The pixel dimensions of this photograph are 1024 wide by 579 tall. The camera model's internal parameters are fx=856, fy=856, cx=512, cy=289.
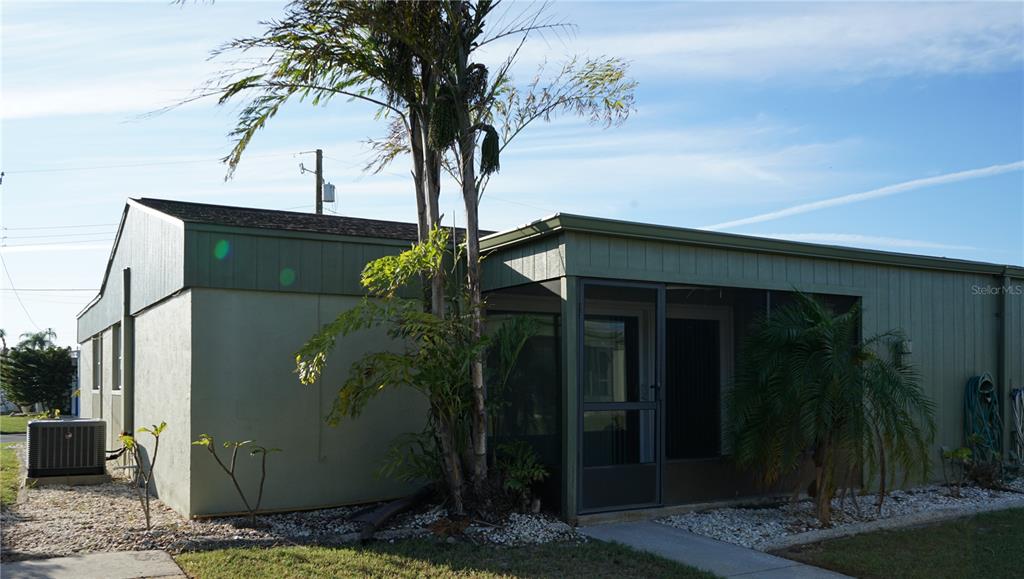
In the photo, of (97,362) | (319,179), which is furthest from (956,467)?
(319,179)

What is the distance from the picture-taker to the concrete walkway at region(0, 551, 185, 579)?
607cm

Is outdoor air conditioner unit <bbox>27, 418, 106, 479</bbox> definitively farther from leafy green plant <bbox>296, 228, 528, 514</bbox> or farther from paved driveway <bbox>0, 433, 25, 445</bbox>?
paved driveway <bbox>0, 433, 25, 445</bbox>

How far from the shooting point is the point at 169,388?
30.1ft

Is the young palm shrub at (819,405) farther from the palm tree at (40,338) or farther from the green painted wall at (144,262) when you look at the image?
the palm tree at (40,338)

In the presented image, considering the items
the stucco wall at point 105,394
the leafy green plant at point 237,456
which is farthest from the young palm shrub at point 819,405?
the stucco wall at point 105,394

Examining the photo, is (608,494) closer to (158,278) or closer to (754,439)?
(754,439)

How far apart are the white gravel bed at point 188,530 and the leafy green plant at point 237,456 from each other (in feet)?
0.65

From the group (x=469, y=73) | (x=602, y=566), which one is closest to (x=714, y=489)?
(x=602, y=566)

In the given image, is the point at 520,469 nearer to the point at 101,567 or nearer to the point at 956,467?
the point at 101,567

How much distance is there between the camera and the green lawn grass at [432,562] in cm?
625

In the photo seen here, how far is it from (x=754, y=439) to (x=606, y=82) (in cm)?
378

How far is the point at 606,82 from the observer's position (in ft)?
27.2

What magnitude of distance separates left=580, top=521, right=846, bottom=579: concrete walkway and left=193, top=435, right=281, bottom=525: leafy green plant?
3.07 metres

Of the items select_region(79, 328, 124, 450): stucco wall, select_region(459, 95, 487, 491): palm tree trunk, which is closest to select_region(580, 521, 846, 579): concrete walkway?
select_region(459, 95, 487, 491): palm tree trunk
